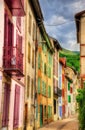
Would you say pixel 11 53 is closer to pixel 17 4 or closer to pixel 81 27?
pixel 17 4

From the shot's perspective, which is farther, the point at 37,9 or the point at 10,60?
the point at 37,9

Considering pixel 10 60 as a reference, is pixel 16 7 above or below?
above

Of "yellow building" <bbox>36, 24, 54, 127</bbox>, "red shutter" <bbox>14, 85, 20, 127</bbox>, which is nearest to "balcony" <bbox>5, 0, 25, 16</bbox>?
"red shutter" <bbox>14, 85, 20, 127</bbox>

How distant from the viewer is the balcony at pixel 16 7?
795 inches

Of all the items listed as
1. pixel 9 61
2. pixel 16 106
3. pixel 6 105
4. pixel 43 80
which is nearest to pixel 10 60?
pixel 9 61

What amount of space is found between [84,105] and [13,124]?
21.2 feet

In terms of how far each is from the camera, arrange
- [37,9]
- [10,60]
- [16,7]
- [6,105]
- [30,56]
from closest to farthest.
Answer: [10,60] → [16,7] → [6,105] → [30,56] → [37,9]

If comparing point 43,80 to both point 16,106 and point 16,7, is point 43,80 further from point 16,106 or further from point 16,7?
point 16,7

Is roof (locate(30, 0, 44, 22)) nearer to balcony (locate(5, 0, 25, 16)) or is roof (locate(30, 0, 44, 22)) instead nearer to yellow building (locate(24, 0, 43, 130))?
yellow building (locate(24, 0, 43, 130))

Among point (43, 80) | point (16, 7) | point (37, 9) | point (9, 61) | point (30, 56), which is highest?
point (37, 9)

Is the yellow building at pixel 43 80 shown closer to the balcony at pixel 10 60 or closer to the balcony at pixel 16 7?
the balcony at pixel 16 7

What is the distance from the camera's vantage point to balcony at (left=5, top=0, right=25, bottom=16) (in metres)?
20.2

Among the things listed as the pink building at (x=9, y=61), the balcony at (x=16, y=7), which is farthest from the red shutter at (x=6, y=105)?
the balcony at (x=16, y=7)

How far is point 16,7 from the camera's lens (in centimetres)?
2100
